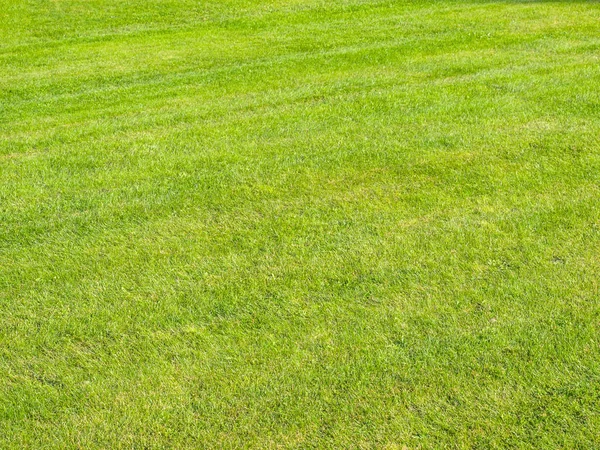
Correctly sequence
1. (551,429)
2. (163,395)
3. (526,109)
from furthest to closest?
(526,109) < (163,395) < (551,429)

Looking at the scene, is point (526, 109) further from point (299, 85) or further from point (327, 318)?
point (327, 318)

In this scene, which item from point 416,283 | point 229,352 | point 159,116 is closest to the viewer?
point 229,352

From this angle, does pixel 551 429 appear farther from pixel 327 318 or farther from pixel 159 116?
pixel 159 116

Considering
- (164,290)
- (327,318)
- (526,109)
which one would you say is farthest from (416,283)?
(526,109)

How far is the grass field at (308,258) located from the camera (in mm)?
3758

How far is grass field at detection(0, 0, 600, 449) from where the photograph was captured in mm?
3758

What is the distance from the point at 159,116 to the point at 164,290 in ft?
13.3

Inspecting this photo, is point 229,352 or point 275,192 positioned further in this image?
point 275,192

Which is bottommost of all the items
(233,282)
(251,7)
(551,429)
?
(551,429)

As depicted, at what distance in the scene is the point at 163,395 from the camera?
3896 mm

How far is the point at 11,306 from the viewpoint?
477cm

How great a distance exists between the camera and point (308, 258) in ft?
16.7

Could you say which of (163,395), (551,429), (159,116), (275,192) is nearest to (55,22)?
(159,116)

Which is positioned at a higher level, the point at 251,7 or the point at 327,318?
the point at 251,7
